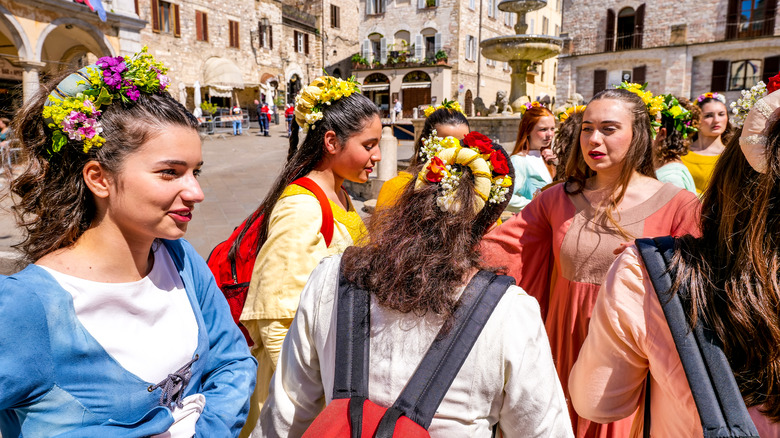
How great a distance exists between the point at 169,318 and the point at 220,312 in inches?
9.4

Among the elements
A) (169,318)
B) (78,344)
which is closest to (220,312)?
(169,318)

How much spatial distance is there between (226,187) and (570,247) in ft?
31.3

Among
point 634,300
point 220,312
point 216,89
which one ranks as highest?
point 216,89

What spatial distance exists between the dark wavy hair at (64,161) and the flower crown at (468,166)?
0.79 m

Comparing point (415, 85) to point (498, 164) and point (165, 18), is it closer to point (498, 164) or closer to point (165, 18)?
point (165, 18)

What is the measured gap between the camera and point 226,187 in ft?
35.5

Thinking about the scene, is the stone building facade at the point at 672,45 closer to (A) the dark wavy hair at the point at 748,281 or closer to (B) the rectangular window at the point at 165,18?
(B) the rectangular window at the point at 165,18

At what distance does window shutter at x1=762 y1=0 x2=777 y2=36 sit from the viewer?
81.1ft

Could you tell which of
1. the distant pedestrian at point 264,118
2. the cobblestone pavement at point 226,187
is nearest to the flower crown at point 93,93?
the cobblestone pavement at point 226,187

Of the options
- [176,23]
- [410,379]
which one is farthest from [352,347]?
[176,23]

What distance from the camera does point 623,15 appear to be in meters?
27.8

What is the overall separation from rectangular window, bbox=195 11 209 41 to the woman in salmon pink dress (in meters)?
26.3

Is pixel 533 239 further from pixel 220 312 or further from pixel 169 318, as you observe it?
pixel 169 318

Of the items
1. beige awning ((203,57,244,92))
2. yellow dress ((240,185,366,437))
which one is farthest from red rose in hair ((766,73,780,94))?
beige awning ((203,57,244,92))
